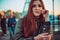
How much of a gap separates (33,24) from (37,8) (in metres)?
0.19

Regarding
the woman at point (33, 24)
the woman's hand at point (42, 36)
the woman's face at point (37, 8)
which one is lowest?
the woman's hand at point (42, 36)

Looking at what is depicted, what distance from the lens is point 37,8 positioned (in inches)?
103

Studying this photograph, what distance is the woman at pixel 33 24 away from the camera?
102 inches

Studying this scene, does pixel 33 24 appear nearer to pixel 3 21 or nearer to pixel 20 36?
pixel 20 36

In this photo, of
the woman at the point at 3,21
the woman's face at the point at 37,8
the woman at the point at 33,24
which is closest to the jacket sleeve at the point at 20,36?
the woman at the point at 33,24

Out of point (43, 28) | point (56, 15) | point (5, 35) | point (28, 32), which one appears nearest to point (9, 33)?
point (5, 35)

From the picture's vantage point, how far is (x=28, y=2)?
2.59m

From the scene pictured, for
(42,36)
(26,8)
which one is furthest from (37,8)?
(42,36)

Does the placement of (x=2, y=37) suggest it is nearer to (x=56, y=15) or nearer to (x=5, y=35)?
(x=5, y=35)

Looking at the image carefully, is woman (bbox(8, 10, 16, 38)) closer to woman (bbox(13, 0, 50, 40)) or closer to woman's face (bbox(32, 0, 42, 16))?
woman (bbox(13, 0, 50, 40))

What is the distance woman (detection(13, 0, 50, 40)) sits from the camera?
8.52 feet

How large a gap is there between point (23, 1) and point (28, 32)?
0.35m

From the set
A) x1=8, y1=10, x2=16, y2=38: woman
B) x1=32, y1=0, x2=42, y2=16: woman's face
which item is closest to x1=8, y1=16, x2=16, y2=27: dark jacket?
x1=8, y1=10, x2=16, y2=38: woman

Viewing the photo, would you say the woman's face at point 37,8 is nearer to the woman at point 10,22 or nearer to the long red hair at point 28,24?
the long red hair at point 28,24
